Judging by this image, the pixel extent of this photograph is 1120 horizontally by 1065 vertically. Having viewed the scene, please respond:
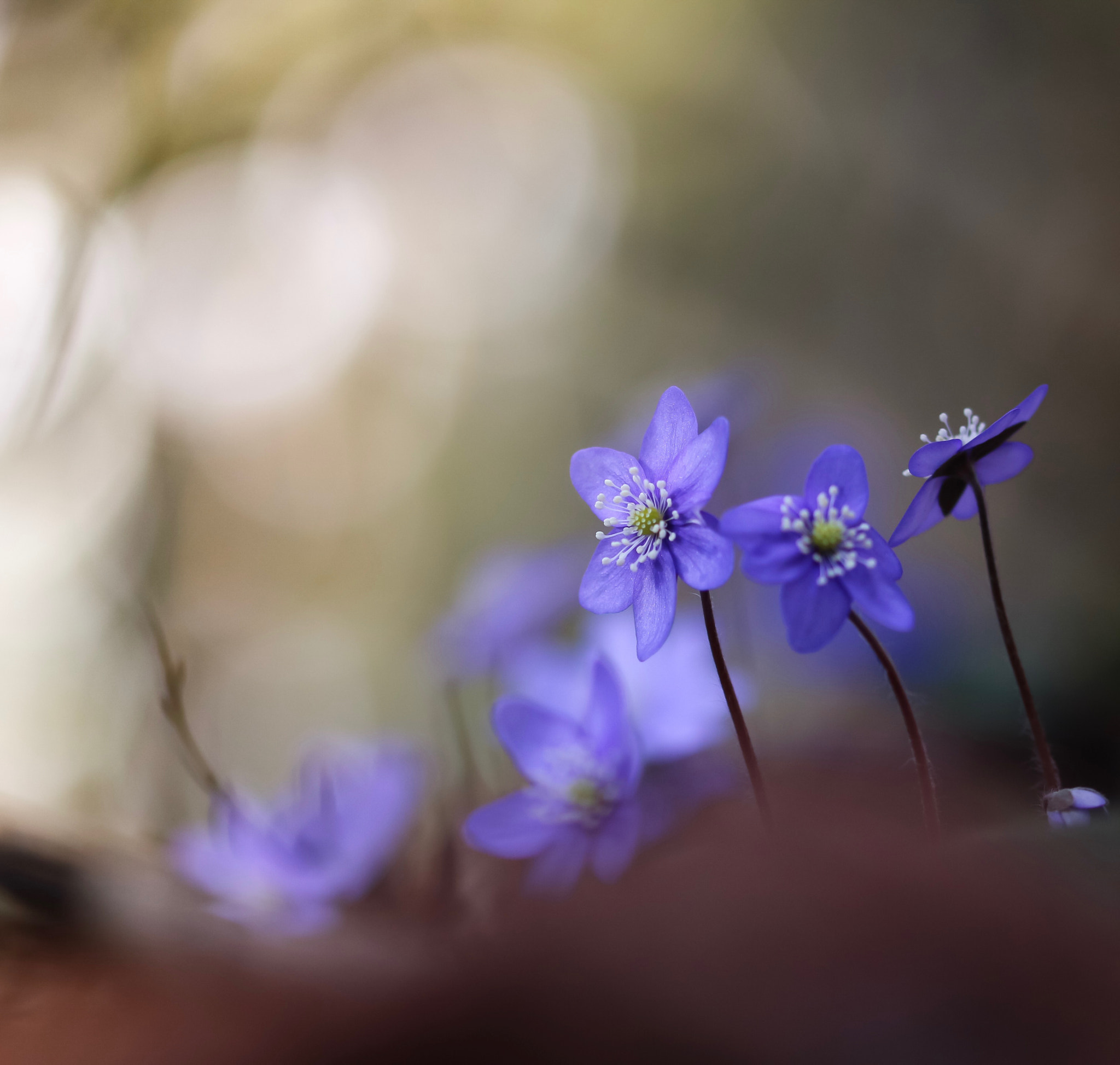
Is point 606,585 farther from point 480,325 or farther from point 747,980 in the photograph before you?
point 480,325

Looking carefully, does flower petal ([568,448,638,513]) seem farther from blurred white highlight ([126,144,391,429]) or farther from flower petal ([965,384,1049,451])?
blurred white highlight ([126,144,391,429])

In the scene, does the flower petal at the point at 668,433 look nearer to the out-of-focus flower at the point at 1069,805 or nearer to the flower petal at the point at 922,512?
the flower petal at the point at 922,512

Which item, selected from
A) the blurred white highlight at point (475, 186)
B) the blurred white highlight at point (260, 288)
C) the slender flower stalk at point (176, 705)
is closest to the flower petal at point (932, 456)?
the slender flower stalk at point (176, 705)

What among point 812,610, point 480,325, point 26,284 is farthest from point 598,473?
point 480,325

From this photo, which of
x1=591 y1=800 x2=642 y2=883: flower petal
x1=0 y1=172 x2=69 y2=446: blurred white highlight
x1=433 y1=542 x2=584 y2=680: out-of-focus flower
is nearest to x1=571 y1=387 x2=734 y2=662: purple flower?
x1=591 y1=800 x2=642 y2=883: flower petal

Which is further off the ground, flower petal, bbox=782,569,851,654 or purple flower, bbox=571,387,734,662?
purple flower, bbox=571,387,734,662
